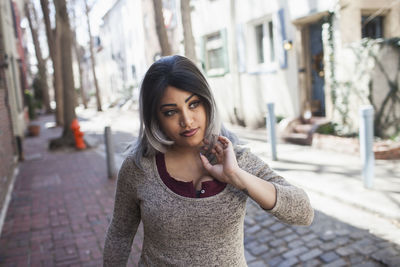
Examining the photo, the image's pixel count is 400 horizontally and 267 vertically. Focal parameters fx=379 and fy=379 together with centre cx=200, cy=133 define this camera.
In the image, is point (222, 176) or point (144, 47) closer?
point (222, 176)

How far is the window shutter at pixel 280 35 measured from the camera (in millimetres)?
10086

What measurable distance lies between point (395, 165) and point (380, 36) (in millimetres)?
4247

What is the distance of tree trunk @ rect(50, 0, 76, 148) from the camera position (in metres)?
11.1

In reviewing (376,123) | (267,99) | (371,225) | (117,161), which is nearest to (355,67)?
(376,123)

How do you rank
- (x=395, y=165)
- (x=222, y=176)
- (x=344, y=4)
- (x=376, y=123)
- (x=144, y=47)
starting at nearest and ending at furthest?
(x=222, y=176) → (x=395, y=165) → (x=376, y=123) → (x=344, y=4) → (x=144, y=47)

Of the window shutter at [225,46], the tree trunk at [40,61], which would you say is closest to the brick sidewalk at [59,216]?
the window shutter at [225,46]

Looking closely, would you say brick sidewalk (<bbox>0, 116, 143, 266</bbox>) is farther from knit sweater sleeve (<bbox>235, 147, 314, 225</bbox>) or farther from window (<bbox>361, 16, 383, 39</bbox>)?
window (<bbox>361, 16, 383, 39</bbox>)

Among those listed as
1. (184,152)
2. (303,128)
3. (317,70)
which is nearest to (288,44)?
(317,70)

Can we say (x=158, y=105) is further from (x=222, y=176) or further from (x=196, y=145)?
(x=222, y=176)

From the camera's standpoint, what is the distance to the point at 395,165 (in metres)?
6.23

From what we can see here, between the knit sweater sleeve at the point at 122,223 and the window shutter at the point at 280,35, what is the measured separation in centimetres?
913

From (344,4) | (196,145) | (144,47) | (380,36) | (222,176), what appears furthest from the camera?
(144,47)

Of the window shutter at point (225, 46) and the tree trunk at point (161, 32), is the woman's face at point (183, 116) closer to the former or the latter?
the tree trunk at point (161, 32)

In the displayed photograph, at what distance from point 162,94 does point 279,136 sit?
8.15 meters
